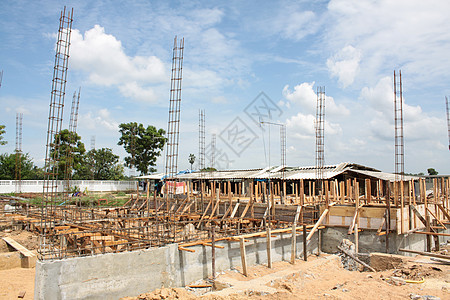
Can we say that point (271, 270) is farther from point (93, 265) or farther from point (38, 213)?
point (38, 213)

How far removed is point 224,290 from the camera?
9445 mm

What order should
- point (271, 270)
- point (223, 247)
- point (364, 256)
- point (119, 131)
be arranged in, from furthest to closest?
1. point (119, 131)
2. point (364, 256)
3. point (271, 270)
4. point (223, 247)

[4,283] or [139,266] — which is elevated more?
[139,266]

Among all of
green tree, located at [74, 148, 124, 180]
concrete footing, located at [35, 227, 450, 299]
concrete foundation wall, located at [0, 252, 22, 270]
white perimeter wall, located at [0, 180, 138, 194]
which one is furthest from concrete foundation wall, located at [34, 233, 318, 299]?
green tree, located at [74, 148, 124, 180]

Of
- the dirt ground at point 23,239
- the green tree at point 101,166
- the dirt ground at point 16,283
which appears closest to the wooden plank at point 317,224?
the dirt ground at point 16,283

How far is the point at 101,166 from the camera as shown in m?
49.8

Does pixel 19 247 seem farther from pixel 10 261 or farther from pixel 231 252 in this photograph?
pixel 231 252

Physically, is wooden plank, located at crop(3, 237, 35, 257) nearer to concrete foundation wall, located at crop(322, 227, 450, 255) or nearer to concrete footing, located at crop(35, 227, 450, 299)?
concrete footing, located at crop(35, 227, 450, 299)

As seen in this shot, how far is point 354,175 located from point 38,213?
23.1 meters

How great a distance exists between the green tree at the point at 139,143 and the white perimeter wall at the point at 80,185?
422cm

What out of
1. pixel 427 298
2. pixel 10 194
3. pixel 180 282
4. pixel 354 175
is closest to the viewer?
pixel 427 298

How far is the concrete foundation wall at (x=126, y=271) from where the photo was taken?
7926 mm

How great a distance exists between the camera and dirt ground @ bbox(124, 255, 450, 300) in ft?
28.7

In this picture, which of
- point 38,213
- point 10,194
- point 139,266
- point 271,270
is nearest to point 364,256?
point 271,270
